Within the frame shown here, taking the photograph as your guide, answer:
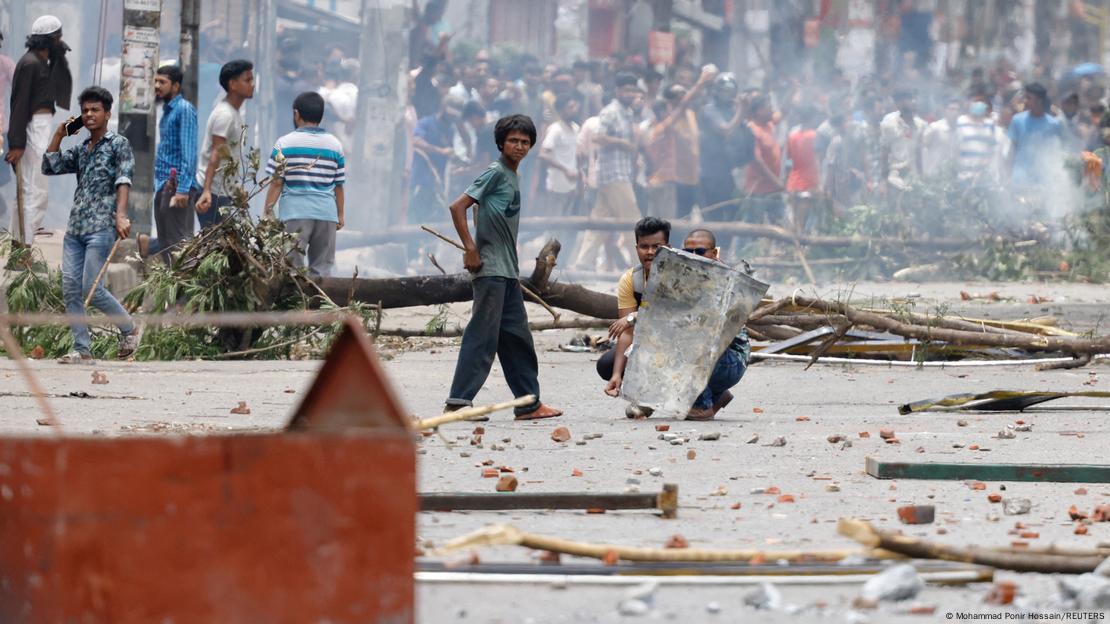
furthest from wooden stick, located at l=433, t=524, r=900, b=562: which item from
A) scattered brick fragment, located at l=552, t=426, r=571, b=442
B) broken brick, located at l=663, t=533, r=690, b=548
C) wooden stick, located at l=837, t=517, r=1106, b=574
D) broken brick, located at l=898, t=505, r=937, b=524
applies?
scattered brick fragment, located at l=552, t=426, r=571, b=442

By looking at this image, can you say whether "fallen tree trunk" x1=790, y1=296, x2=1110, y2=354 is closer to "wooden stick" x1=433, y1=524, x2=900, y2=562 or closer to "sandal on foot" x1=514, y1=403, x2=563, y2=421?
"sandal on foot" x1=514, y1=403, x2=563, y2=421

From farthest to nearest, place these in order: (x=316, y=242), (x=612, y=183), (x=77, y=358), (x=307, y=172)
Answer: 1. (x=612, y=183)
2. (x=316, y=242)
3. (x=307, y=172)
4. (x=77, y=358)

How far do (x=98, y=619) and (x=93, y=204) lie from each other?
6628 millimetres

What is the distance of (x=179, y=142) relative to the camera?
1080 centimetres

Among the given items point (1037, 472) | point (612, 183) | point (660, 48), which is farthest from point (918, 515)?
point (660, 48)

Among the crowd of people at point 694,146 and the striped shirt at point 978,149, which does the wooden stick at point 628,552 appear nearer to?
the crowd of people at point 694,146

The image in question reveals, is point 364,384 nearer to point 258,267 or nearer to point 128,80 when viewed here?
point 258,267

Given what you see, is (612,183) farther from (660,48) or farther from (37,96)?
(37,96)

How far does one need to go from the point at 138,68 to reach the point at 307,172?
1.92 meters

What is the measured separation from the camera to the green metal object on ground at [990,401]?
7.77 metres

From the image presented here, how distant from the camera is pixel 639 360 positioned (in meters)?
7.61

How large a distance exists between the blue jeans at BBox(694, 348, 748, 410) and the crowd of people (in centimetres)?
1102

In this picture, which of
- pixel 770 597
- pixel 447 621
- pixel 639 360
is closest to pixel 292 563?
pixel 447 621

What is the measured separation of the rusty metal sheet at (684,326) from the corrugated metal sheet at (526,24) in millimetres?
14847
